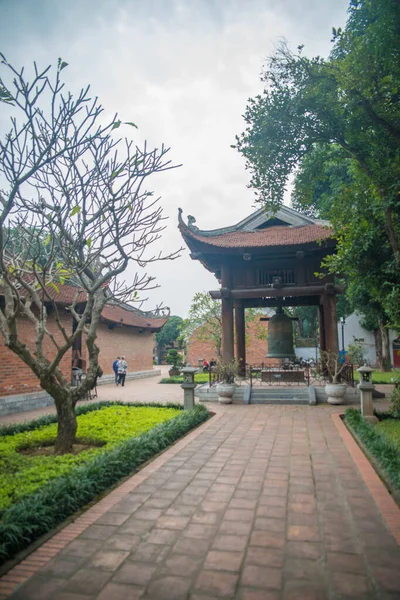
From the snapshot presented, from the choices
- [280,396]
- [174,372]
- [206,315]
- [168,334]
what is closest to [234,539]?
[280,396]

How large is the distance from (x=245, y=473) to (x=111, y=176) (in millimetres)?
4471

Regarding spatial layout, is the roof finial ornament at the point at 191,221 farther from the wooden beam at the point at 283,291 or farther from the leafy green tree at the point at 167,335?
the leafy green tree at the point at 167,335

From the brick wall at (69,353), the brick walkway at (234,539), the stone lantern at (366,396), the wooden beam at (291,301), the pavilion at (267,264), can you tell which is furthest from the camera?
the wooden beam at (291,301)

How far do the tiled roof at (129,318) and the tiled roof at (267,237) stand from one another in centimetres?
904

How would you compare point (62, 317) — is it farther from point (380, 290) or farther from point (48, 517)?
point (48, 517)

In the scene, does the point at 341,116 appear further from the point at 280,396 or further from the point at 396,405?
the point at 280,396

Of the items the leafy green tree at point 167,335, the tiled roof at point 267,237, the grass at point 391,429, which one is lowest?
the grass at point 391,429

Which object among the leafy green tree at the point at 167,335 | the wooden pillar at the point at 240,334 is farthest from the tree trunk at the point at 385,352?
the leafy green tree at the point at 167,335

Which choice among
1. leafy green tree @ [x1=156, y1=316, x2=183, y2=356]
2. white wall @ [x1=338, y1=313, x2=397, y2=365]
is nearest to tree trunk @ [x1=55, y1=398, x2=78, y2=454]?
white wall @ [x1=338, y1=313, x2=397, y2=365]

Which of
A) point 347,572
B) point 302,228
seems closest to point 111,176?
point 347,572

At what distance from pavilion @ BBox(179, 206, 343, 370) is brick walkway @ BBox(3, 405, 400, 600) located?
821cm

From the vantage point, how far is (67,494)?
3898 millimetres

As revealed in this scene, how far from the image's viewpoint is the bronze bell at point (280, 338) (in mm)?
13141

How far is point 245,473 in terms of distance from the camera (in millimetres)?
5051
